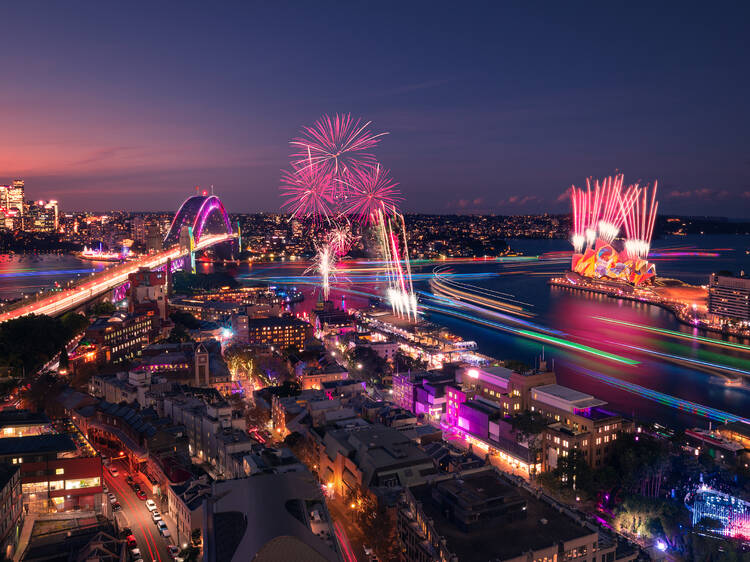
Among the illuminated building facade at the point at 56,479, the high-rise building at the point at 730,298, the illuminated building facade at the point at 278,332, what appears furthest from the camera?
the high-rise building at the point at 730,298

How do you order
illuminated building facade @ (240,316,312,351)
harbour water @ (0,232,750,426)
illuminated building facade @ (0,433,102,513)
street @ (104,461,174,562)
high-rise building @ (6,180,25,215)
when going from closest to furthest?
street @ (104,461,174,562), illuminated building facade @ (0,433,102,513), harbour water @ (0,232,750,426), illuminated building facade @ (240,316,312,351), high-rise building @ (6,180,25,215)

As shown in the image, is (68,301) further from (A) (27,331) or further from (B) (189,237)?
(B) (189,237)

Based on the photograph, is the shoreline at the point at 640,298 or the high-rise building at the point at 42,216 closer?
the shoreline at the point at 640,298

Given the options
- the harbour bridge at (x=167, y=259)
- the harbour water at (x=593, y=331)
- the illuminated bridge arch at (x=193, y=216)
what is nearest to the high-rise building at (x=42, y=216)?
the harbour water at (x=593, y=331)

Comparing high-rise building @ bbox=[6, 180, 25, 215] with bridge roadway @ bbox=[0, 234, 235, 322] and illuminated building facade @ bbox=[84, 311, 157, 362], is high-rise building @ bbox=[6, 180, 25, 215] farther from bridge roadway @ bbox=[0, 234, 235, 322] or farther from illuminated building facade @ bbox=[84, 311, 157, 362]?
illuminated building facade @ bbox=[84, 311, 157, 362]

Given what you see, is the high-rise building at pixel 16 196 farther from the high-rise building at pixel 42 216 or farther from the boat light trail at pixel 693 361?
the boat light trail at pixel 693 361

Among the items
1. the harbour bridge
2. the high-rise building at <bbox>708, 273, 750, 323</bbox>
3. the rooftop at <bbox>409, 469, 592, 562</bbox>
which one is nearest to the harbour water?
the high-rise building at <bbox>708, 273, 750, 323</bbox>
